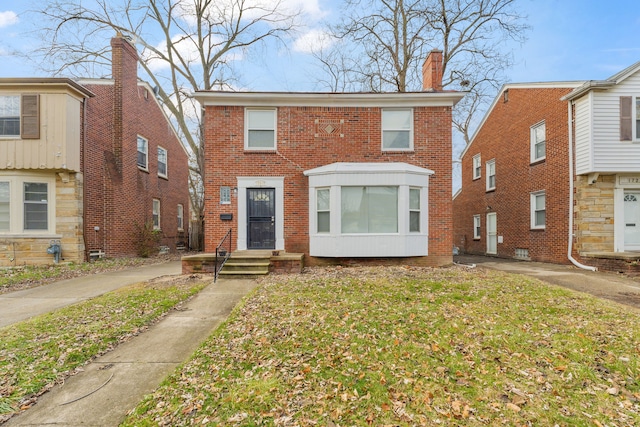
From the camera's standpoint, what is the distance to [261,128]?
10.7 meters

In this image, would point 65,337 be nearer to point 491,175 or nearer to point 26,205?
point 26,205

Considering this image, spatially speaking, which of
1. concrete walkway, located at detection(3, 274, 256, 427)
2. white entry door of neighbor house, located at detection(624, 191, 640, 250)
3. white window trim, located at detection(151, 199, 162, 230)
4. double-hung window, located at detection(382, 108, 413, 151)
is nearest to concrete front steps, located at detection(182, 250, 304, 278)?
concrete walkway, located at detection(3, 274, 256, 427)

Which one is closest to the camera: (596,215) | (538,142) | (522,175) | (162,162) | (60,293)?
(60,293)

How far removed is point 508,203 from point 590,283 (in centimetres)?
705

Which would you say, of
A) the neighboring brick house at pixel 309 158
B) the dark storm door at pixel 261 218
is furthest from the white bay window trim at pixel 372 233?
the dark storm door at pixel 261 218

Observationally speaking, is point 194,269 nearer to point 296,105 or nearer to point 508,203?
point 296,105

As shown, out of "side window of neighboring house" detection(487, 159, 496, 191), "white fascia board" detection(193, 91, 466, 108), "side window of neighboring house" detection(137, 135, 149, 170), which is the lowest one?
"side window of neighboring house" detection(487, 159, 496, 191)

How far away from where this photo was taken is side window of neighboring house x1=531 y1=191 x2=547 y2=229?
40.9ft

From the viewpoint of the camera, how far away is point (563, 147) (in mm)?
11320

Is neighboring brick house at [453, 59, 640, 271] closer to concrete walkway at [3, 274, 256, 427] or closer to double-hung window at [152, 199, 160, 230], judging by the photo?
concrete walkway at [3, 274, 256, 427]

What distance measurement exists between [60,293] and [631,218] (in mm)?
16432

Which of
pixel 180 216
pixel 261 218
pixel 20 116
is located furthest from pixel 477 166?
pixel 20 116

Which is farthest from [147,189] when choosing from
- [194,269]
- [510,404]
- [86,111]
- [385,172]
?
[510,404]

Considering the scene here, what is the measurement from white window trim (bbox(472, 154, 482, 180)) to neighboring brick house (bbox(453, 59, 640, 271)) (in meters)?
1.37
